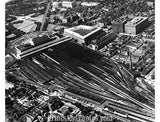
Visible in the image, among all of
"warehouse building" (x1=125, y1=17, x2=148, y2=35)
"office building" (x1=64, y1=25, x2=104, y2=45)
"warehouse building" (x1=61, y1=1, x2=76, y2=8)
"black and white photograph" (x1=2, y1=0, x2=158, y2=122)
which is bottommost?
"black and white photograph" (x1=2, y1=0, x2=158, y2=122)

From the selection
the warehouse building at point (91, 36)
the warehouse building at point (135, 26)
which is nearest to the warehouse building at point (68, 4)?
the warehouse building at point (91, 36)

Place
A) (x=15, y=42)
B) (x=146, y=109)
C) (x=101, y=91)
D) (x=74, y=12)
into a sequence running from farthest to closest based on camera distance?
(x=74, y=12) → (x=15, y=42) → (x=101, y=91) → (x=146, y=109)

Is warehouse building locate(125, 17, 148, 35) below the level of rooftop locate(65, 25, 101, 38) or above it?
above

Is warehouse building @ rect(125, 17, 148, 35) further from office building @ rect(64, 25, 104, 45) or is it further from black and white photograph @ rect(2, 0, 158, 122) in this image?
office building @ rect(64, 25, 104, 45)

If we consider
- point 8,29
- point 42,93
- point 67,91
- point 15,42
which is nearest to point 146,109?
point 67,91

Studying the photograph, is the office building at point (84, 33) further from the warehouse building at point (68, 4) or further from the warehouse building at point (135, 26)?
the warehouse building at point (68, 4)

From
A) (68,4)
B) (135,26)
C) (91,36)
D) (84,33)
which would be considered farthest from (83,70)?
(68,4)

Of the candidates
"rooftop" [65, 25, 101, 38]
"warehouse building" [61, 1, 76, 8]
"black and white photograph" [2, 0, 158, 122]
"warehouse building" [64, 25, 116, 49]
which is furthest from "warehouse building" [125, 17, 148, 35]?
"warehouse building" [61, 1, 76, 8]

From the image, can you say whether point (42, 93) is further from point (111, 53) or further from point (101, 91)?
point (111, 53)
